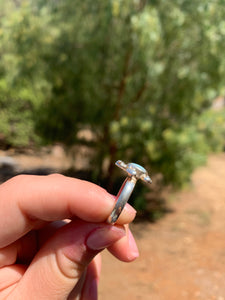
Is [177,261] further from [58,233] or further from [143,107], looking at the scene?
[58,233]

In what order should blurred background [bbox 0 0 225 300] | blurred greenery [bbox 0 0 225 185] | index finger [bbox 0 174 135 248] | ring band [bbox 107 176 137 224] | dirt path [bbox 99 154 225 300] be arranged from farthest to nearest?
blurred greenery [bbox 0 0 225 185]
blurred background [bbox 0 0 225 300]
dirt path [bbox 99 154 225 300]
index finger [bbox 0 174 135 248]
ring band [bbox 107 176 137 224]

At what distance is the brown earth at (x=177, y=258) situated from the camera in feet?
12.9

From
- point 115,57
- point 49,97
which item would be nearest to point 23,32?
point 49,97

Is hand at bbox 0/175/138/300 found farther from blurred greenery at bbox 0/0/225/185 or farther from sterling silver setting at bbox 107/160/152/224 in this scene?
blurred greenery at bbox 0/0/225/185

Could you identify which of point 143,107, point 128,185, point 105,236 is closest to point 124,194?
point 128,185

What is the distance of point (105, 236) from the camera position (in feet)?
3.51

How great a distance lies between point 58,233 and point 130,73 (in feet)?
16.1

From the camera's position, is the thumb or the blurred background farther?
the blurred background

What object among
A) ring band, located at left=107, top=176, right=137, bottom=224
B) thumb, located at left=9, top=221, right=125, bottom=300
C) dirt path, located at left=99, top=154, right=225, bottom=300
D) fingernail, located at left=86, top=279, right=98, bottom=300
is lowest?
dirt path, located at left=99, top=154, right=225, bottom=300

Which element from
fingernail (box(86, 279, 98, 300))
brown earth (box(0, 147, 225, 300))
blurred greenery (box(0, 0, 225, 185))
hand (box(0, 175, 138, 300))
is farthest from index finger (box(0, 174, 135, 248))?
blurred greenery (box(0, 0, 225, 185))

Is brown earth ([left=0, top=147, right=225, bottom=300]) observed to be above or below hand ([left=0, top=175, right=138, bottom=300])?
below

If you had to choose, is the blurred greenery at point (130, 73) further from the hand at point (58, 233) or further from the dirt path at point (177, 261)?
the hand at point (58, 233)

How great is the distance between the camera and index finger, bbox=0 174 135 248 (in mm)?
1046

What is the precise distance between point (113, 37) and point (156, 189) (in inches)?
140
